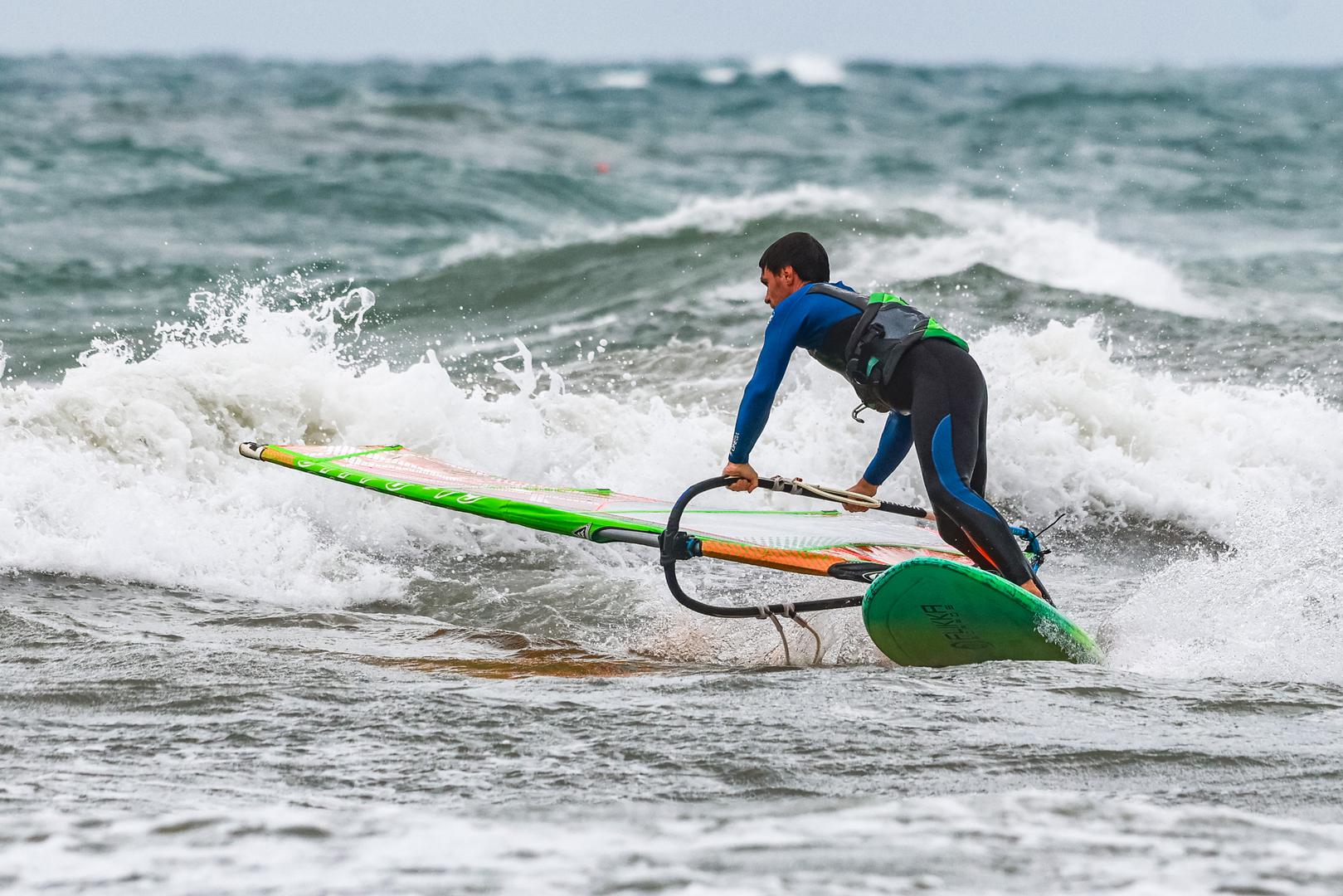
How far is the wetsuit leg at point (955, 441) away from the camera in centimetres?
477

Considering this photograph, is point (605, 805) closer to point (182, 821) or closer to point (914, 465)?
point (182, 821)

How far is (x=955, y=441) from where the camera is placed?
4863mm

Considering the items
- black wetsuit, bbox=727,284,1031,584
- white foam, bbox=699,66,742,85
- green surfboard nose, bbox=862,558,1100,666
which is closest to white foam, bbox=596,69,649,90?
white foam, bbox=699,66,742,85

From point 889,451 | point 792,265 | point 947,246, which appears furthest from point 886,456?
point 947,246

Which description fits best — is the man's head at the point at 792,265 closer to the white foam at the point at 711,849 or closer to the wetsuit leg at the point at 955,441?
the wetsuit leg at the point at 955,441

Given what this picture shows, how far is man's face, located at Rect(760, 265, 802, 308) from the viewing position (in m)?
5.04

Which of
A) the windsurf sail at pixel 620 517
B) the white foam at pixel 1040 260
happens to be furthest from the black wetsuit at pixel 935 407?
the white foam at pixel 1040 260

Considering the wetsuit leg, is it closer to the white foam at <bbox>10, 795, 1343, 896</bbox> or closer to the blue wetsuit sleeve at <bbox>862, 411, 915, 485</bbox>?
the blue wetsuit sleeve at <bbox>862, 411, 915, 485</bbox>

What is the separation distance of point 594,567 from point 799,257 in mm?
2065

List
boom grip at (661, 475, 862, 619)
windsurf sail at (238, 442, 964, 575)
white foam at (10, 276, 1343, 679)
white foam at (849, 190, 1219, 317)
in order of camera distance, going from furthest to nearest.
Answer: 1. white foam at (849, 190, 1219, 317)
2. white foam at (10, 276, 1343, 679)
3. windsurf sail at (238, 442, 964, 575)
4. boom grip at (661, 475, 862, 619)

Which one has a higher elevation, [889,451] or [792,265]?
[792,265]

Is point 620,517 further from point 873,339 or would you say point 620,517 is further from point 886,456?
point 873,339

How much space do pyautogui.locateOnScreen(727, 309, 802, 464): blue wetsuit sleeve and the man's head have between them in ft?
0.50

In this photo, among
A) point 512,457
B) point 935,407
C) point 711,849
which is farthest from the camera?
point 512,457
